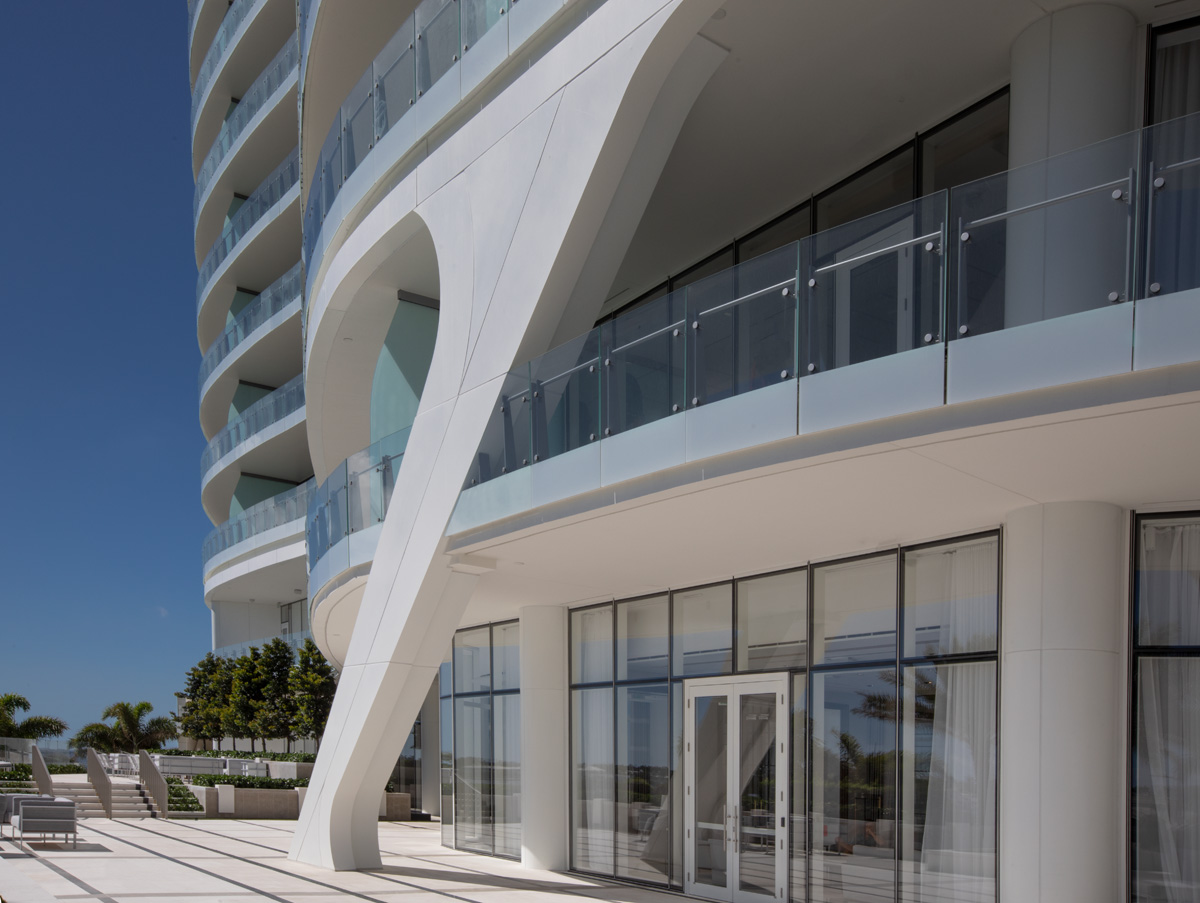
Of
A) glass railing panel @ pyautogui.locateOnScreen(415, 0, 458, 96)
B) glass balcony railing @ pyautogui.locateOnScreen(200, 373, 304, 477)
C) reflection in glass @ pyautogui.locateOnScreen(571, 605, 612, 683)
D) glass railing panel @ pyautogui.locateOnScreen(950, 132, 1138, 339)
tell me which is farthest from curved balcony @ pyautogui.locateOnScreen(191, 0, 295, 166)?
glass railing panel @ pyautogui.locateOnScreen(950, 132, 1138, 339)

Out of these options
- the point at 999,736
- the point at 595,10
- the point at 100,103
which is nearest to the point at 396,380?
the point at 595,10

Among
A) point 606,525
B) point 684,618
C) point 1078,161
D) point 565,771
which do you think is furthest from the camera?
point 565,771

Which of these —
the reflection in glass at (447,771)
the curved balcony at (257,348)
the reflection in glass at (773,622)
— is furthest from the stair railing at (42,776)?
the reflection in glass at (773,622)

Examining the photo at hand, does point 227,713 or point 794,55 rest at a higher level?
point 794,55

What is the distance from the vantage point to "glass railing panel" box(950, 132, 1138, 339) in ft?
25.4

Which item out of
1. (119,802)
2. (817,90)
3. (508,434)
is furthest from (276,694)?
(817,90)

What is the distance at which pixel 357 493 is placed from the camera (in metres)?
16.4

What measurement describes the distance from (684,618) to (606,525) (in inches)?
164

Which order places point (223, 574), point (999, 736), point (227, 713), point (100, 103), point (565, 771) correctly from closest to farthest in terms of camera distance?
point (999, 736)
point (565, 771)
point (227, 713)
point (223, 574)
point (100, 103)

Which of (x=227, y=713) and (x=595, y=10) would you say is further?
(x=227, y=713)

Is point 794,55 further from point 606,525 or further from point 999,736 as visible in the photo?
point 999,736

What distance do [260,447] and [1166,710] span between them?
35.4 metres

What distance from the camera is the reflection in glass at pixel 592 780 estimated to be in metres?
16.4

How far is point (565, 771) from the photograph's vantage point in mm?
17250
